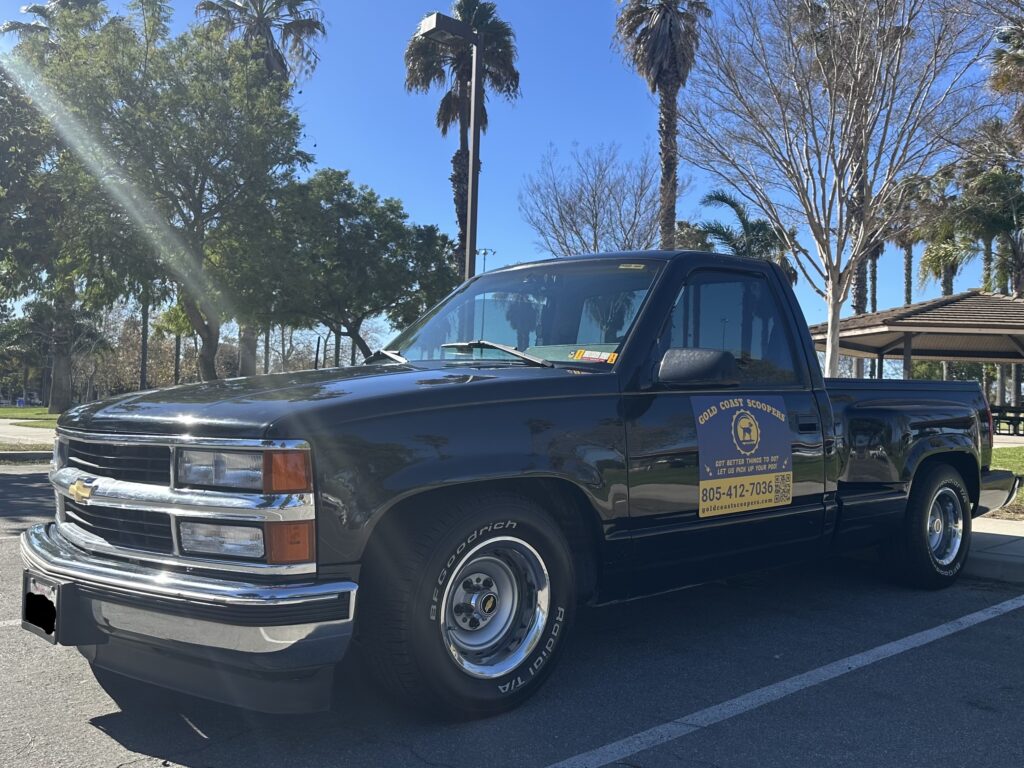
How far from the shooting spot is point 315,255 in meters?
23.4

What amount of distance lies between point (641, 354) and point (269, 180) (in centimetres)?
1552

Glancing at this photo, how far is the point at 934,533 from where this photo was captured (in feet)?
20.1

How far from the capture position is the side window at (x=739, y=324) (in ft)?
15.3

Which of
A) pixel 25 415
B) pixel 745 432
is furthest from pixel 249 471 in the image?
pixel 25 415

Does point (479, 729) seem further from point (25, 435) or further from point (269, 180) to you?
point (25, 435)

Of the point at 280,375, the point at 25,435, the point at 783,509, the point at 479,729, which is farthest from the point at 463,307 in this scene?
the point at 25,435

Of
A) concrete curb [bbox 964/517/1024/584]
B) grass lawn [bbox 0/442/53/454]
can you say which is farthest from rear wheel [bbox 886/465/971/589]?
grass lawn [bbox 0/442/53/454]

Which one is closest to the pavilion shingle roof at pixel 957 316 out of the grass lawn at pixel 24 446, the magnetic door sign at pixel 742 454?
the grass lawn at pixel 24 446

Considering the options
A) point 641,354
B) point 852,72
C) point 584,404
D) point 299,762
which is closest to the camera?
point 299,762

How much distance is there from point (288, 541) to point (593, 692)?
1663 millimetres

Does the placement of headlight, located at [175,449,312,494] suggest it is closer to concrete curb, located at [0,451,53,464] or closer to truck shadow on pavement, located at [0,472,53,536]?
truck shadow on pavement, located at [0,472,53,536]

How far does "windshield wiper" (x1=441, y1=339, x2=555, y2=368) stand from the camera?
4301 mm

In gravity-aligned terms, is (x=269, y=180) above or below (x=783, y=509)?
above

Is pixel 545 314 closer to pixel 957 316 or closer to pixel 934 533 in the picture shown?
pixel 934 533
